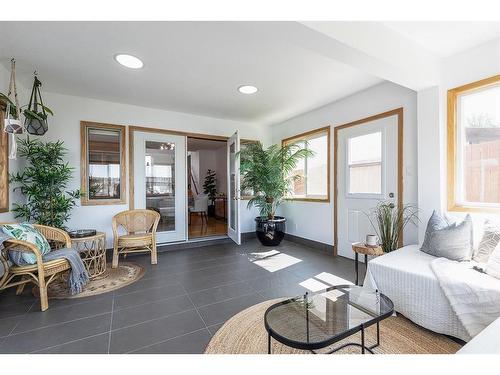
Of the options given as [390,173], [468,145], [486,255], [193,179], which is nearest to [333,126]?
[390,173]

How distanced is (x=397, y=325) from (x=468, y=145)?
1.93m

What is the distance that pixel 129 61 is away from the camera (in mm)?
2520

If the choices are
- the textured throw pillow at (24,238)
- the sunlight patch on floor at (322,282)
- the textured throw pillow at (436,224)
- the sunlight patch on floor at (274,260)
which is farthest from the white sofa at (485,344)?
the textured throw pillow at (24,238)

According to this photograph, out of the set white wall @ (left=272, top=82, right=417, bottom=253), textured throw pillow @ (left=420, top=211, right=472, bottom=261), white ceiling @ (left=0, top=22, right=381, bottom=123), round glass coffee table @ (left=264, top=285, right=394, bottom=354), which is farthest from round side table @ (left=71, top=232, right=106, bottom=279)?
textured throw pillow @ (left=420, top=211, right=472, bottom=261)

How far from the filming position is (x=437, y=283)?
1683mm

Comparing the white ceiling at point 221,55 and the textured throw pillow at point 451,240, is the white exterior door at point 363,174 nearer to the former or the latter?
the white ceiling at point 221,55

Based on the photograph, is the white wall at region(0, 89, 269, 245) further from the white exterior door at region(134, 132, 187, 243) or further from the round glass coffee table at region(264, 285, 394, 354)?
the round glass coffee table at region(264, 285, 394, 354)

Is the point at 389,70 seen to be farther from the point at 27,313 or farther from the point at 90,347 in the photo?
the point at 27,313

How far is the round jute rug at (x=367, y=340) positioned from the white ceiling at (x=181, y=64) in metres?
2.10

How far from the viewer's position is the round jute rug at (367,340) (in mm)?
1553

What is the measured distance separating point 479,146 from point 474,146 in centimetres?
4

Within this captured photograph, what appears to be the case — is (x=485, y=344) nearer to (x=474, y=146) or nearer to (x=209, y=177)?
(x=474, y=146)

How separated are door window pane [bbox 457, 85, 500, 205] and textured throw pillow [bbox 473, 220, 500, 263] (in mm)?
456
